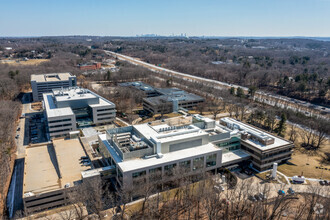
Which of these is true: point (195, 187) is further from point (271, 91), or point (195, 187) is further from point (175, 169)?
point (271, 91)

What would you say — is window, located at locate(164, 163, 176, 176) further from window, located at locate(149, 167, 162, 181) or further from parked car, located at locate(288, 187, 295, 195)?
parked car, located at locate(288, 187, 295, 195)

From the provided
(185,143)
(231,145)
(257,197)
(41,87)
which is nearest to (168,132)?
(185,143)

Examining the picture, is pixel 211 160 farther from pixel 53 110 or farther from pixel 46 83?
pixel 46 83

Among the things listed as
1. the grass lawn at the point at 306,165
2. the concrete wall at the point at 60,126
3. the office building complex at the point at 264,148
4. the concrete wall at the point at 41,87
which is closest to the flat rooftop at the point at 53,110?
the concrete wall at the point at 60,126

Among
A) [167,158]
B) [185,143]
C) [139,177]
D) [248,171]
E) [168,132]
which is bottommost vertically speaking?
[248,171]

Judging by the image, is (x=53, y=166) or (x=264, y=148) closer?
(x=53, y=166)

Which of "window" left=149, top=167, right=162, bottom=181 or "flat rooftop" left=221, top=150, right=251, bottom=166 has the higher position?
"window" left=149, top=167, right=162, bottom=181

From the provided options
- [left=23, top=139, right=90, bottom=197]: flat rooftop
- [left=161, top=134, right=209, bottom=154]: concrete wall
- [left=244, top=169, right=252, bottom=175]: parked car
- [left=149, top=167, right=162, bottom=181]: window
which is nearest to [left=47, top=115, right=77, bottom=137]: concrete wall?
[left=23, top=139, right=90, bottom=197]: flat rooftop

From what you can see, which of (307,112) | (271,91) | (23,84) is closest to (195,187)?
(307,112)
